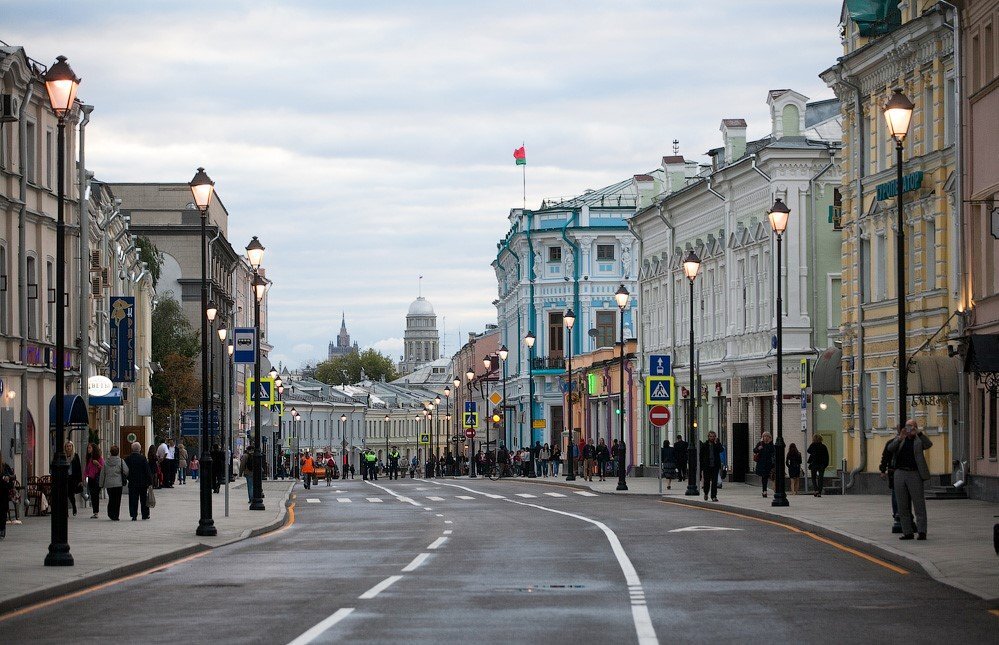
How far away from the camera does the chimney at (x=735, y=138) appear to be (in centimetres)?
5766

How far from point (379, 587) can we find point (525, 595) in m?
1.90

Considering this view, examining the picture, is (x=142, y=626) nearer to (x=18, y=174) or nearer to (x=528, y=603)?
(x=528, y=603)

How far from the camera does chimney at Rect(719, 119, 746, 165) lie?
57.7 m

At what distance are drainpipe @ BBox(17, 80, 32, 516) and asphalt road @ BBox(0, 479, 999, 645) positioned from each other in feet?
31.0

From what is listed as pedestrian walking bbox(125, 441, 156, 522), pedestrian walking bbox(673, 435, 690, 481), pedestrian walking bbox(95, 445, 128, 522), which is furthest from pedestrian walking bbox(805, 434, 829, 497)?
pedestrian walking bbox(95, 445, 128, 522)

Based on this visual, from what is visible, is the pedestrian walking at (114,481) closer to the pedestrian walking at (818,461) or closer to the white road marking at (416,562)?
the white road marking at (416,562)

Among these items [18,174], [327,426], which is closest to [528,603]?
[18,174]

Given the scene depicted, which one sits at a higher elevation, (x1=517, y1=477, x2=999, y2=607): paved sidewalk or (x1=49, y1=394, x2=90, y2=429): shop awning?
(x1=49, y1=394, x2=90, y2=429): shop awning

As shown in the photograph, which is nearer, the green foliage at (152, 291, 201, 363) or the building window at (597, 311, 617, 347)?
the green foliage at (152, 291, 201, 363)

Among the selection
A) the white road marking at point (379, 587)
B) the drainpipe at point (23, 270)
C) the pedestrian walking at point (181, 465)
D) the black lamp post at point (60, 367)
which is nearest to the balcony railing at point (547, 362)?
the pedestrian walking at point (181, 465)

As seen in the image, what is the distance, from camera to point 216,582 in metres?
19.1

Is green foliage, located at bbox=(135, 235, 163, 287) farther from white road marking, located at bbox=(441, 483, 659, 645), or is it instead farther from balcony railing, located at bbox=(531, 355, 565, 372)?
white road marking, located at bbox=(441, 483, 659, 645)

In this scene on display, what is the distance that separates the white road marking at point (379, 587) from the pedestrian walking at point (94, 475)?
55.7 feet

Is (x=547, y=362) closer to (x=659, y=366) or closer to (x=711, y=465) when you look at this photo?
(x=659, y=366)
